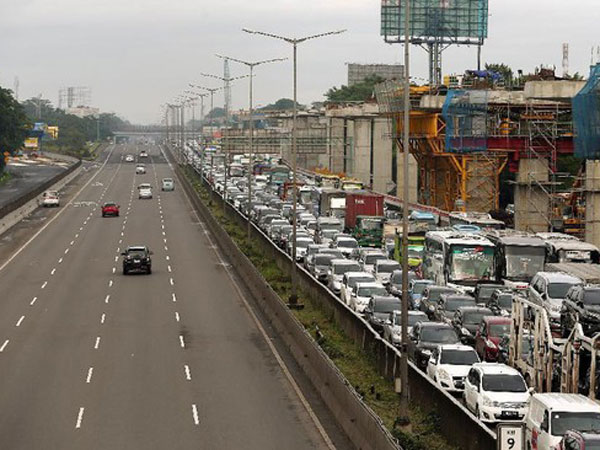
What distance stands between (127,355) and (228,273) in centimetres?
2458

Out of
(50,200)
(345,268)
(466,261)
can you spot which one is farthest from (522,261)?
(50,200)

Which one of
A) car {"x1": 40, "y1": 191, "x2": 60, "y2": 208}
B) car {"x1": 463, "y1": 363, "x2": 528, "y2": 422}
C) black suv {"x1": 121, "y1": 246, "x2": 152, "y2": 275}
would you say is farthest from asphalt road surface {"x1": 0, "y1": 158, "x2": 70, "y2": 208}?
car {"x1": 463, "y1": 363, "x2": 528, "y2": 422}

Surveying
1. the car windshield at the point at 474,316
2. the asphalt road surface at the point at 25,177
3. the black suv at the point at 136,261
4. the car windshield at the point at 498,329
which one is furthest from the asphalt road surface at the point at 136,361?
the asphalt road surface at the point at 25,177

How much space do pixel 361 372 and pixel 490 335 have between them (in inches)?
155

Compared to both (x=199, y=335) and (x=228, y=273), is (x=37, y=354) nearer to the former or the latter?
(x=199, y=335)

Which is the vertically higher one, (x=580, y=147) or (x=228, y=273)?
(x=580, y=147)

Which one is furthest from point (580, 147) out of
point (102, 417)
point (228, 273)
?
point (102, 417)

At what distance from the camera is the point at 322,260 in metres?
59.7

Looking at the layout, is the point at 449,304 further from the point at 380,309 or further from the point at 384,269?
the point at 384,269

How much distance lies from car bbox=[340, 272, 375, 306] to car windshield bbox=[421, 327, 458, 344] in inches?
498

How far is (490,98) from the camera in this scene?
3494 inches

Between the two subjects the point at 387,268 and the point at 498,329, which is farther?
the point at 387,268

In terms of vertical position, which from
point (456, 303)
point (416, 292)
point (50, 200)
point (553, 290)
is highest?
point (553, 290)

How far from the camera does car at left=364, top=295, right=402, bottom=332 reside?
139 ft
